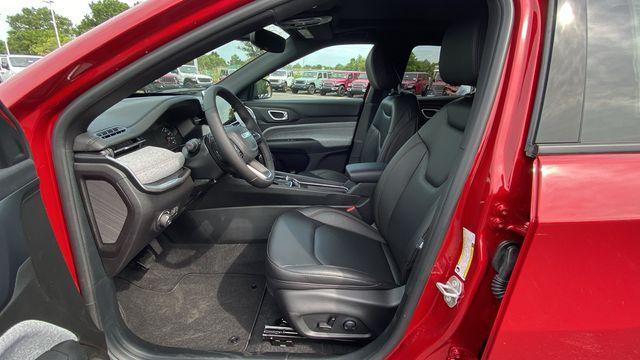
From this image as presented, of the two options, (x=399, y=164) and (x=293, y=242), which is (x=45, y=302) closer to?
(x=293, y=242)

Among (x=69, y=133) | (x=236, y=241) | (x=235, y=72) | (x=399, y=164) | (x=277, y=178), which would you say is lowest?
(x=236, y=241)

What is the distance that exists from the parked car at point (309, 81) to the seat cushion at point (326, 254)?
6.24ft

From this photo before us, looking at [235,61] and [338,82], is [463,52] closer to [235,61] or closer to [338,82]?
[235,61]

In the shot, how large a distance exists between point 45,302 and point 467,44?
1307mm

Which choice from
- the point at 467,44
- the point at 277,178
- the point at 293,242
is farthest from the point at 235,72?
the point at 467,44

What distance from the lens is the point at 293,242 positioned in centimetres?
143

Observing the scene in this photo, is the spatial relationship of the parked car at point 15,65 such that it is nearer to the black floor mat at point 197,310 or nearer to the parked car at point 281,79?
the black floor mat at point 197,310

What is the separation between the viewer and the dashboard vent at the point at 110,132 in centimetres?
116

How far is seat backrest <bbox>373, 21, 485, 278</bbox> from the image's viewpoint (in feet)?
3.80

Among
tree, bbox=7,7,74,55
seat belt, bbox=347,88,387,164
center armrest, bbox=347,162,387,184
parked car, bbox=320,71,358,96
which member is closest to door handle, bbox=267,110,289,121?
parked car, bbox=320,71,358,96

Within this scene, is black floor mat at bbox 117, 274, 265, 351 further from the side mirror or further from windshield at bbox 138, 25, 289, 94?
the side mirror

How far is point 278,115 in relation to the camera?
335cm

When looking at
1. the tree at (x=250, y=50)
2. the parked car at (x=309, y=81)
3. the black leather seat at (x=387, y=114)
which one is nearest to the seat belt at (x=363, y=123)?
the black leather seat at (x=387, y=114)

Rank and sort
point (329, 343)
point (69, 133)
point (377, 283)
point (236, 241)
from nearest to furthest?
point (69, 133)
point (377, 283)
point (329, 343)
point (236, 241)
